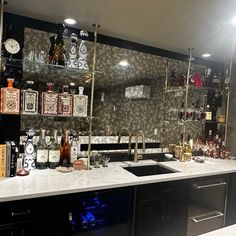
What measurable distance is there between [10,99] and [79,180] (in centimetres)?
84

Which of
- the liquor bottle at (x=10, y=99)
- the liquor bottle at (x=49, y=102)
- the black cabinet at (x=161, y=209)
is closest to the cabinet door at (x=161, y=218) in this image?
the black cabinet at (x=161, y=209)

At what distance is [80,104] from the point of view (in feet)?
6.73

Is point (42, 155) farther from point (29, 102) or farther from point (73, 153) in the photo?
point (29, 102)

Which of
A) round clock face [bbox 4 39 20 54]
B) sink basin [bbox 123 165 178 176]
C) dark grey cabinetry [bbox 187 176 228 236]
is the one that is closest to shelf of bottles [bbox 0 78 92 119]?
round clock face [bbox 4 39 20 54]

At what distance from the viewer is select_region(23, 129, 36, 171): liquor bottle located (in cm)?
187

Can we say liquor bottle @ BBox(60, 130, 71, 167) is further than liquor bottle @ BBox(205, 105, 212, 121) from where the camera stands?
No

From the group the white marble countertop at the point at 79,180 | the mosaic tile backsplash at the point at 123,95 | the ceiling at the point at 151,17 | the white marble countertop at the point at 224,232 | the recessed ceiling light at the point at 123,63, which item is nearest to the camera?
the white marble countertop at the point at 224,232

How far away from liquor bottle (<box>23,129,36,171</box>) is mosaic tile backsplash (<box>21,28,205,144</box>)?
174 mm

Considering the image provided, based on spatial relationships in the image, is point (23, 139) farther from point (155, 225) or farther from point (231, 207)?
point (231, 207)

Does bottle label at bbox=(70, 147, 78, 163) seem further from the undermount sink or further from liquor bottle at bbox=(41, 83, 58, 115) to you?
the undermount sink

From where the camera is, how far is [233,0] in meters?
1.49

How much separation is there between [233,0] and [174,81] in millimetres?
1374

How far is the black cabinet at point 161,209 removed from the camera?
185 centimetres

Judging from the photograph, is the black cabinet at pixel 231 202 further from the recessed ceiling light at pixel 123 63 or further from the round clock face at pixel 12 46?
the round clock face at pixel 12 46
